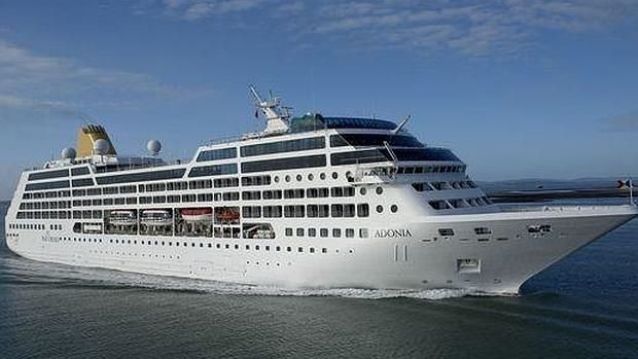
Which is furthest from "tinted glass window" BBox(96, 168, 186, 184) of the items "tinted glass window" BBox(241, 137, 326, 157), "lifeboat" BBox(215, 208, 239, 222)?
"tinted glass window" BBox(241, 137, 326, 157)

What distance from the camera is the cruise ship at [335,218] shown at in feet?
78.1

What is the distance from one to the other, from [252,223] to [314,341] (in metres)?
9.38

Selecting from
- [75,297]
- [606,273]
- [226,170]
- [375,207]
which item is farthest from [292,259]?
[606,273]

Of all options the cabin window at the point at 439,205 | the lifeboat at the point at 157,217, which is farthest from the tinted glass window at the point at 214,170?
the cabin window at the point at 439,205

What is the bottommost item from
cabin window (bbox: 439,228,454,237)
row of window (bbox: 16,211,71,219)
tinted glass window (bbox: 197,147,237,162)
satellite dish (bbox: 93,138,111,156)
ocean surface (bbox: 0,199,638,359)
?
ocean surface (bbox: 0,199,638,359)

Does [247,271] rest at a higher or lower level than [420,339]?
higher

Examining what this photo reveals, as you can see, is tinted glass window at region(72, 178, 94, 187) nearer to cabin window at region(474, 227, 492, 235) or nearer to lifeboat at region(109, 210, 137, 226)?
lifeboat at region(109, 210, 137, 226)

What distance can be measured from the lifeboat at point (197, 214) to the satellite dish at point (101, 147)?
1332cm

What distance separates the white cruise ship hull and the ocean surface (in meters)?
0.64

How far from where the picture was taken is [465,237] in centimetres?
2381

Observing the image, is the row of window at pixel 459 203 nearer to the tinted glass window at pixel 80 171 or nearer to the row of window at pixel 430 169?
the row of window at pixel 430 169

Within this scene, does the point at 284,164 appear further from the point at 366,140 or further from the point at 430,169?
the point at 430,169

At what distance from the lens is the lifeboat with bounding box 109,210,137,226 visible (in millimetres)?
35969

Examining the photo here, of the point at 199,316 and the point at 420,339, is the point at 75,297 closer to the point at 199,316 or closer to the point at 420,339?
the point at 199,316
